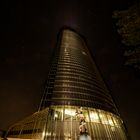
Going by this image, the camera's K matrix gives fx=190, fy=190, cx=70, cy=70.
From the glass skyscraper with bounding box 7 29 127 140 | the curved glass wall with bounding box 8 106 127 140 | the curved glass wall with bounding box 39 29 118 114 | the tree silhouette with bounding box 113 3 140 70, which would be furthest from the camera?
the curved glass wall with bounding box 39 29 118 114

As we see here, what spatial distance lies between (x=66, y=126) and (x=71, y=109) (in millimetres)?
7596

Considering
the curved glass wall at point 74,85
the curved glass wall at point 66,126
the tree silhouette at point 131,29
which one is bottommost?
the tree silhouette at point 131,29

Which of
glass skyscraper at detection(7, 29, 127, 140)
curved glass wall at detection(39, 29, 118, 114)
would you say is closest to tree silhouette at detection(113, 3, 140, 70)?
glass skyscraper at detection(7, 29, 127, 140)

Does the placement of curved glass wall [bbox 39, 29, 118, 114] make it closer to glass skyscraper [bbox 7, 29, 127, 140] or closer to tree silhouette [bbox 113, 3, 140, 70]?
glass skyscraper [bbox 7, 29, 127, 140]

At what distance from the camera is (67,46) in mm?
86250

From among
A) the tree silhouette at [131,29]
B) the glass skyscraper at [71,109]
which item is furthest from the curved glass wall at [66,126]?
the tree silhouette at [131,29]

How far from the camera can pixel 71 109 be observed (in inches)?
2002

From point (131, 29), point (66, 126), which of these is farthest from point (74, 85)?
point (131, 29)

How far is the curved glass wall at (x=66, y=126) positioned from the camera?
135 feet

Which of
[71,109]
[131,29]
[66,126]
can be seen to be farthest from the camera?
[71,109]

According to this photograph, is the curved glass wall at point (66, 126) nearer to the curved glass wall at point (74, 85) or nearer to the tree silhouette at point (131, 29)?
the curved glass wall at point (74, 85)

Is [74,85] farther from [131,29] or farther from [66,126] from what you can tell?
[131,29]

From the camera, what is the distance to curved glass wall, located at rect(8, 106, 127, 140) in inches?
1619

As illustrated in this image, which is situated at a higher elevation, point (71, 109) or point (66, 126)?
point (71, 109)
